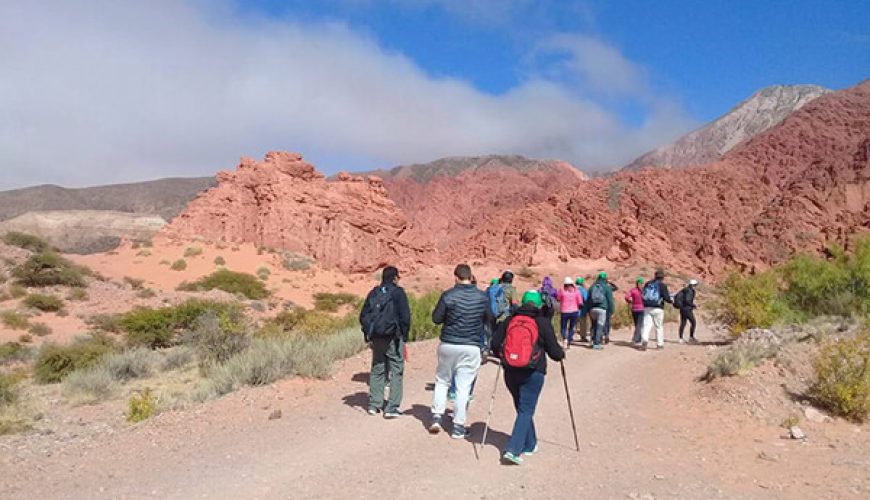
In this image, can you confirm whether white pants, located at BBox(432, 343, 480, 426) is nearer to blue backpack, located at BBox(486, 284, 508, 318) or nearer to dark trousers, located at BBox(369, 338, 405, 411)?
dark trousers, located at BBox(369, 338, 405, 411)

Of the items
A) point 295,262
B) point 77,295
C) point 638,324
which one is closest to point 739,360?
point 638,324

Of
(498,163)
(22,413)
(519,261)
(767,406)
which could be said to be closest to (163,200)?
(498,163)

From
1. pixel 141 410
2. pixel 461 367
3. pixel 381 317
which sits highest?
pixel 381 317

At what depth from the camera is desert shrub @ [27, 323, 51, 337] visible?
21.2 m

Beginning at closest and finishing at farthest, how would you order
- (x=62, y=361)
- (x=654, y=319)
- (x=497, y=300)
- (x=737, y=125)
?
(x=497, y=300), (x=654, y=319), (x=62, y=361), (x=737, y=125)

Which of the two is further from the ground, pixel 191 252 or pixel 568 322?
pixel 191 252

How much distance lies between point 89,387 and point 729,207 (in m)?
48.5

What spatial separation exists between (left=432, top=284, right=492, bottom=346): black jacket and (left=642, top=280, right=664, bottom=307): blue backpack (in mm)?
7714

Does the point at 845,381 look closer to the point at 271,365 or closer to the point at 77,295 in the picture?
the point at 271,365

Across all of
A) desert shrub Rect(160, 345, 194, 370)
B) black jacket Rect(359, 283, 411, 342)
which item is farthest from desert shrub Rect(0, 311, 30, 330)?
black jacket Rect(359, 283, 411, 342)

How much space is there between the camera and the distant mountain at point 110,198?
98125 mm

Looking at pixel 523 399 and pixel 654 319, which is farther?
pixel 654 319

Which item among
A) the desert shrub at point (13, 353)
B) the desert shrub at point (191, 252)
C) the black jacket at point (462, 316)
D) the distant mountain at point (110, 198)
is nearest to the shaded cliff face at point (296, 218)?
the desert shrub at point (191, 252)

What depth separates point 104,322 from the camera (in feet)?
72.7
